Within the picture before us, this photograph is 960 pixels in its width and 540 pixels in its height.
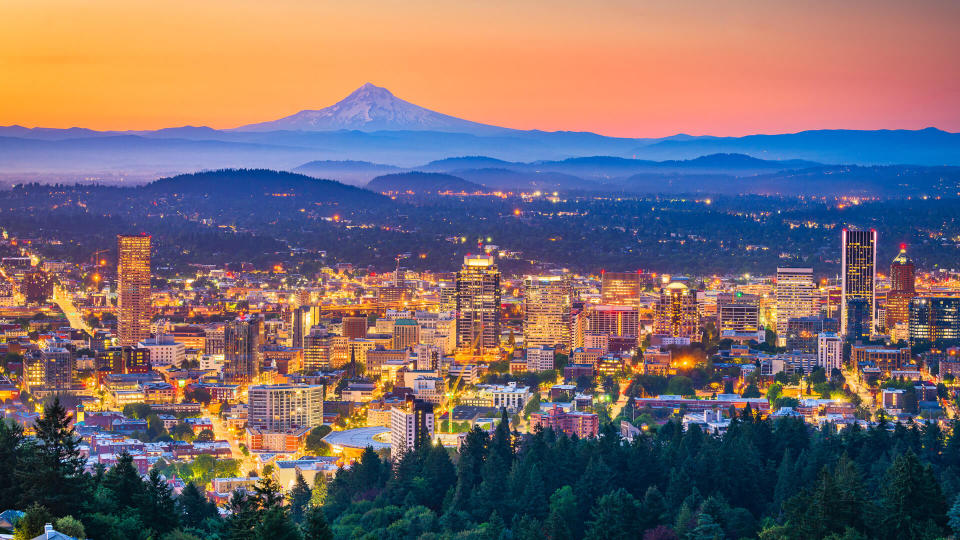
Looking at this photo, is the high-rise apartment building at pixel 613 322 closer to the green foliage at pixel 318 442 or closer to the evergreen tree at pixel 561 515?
the green foliage at pixel 318 442

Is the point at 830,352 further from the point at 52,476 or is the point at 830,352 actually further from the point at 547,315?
the point at 52,476

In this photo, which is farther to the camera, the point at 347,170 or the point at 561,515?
the point at 347,170

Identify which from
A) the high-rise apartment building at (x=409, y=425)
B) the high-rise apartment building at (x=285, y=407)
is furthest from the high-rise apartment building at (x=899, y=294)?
the high-rise apartment building at (x=409, y=425)

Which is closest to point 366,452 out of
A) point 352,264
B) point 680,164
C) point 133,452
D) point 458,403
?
point 133,452

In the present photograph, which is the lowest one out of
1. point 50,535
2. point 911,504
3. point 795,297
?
point 911,504

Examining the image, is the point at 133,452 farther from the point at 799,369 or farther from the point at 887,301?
the point at 887,301

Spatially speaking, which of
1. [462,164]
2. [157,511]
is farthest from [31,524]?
[462,164]

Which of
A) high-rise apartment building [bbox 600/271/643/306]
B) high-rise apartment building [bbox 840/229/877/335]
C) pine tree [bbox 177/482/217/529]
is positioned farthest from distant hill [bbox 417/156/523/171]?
pine tree [bbox 177/482/217/529]
